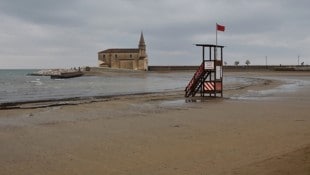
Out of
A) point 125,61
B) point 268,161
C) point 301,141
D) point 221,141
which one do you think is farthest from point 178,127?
point 125,61

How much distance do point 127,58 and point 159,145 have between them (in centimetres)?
14848

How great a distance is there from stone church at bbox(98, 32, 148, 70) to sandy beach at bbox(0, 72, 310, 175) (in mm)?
141001

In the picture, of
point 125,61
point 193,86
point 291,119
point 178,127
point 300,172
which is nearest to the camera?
point 300,172

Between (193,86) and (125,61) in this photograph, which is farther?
(125,61)

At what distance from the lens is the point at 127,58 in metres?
158

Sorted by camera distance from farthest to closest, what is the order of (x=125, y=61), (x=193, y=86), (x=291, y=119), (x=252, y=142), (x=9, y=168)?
(x=125, y=61)
(x=193, y=86)
(x=291, y=119)
(x=252, y=142)
(x=9, y=168)

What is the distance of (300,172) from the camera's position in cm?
667

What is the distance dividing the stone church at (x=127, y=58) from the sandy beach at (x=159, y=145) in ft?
463

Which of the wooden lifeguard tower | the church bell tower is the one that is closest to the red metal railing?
the wooden lifeguard tower

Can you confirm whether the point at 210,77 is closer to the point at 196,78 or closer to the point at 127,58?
the point at 196,78

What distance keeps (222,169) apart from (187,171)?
639 mm

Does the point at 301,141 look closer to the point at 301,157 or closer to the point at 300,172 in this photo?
the point at 301,157

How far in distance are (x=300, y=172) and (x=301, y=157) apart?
1.26 meters

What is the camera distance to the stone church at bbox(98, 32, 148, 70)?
156875mm
